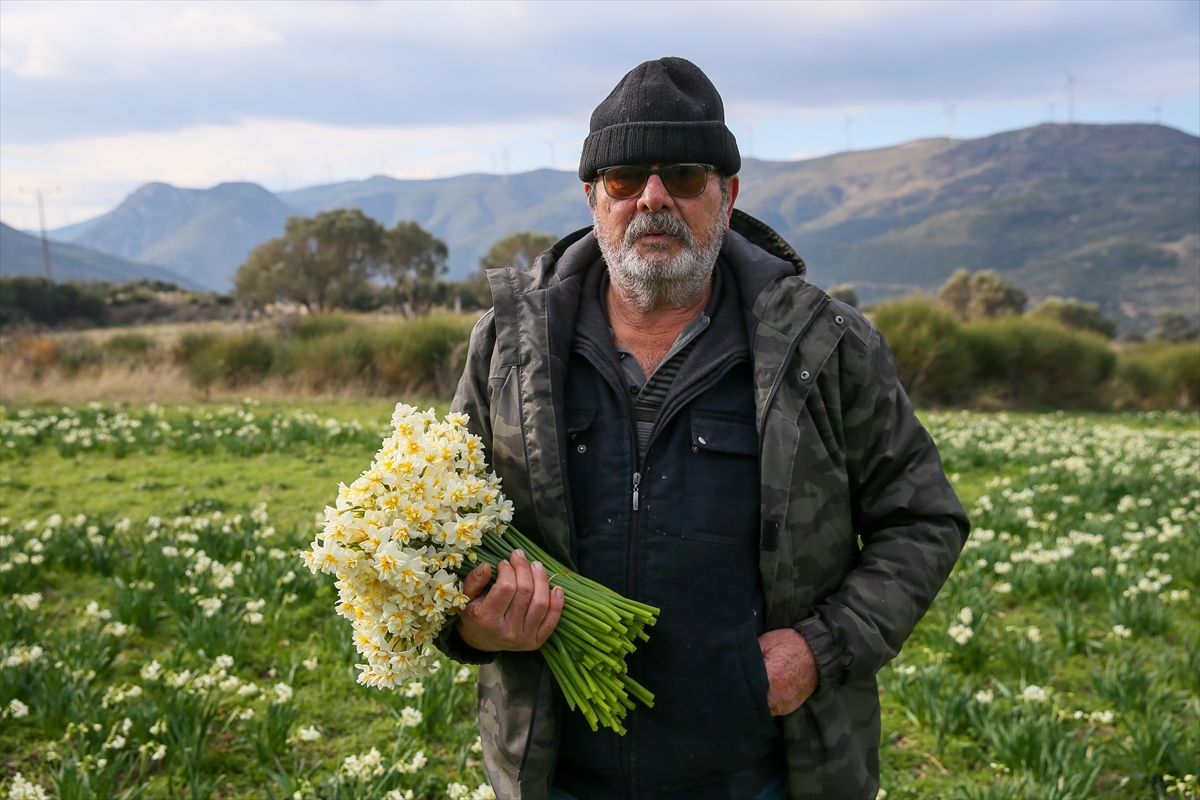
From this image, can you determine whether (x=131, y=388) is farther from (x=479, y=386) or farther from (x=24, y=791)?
(x=479, y=386)

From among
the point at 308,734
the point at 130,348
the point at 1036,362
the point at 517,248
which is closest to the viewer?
the point at 308,734

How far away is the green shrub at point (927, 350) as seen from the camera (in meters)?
22.3

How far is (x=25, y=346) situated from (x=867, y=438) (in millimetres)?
21887

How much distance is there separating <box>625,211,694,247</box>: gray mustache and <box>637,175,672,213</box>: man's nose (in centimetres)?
2

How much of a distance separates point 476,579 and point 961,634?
386cm

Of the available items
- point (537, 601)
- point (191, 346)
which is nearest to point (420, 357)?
point (191, 346)

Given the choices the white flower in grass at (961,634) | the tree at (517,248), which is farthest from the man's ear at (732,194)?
the tree at (517,248)

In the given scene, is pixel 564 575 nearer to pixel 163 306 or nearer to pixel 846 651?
pixel 846 651

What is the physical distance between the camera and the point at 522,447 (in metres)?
2.18

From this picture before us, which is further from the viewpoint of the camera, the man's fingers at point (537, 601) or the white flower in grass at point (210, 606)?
the white flower in grass at point (210, 606)

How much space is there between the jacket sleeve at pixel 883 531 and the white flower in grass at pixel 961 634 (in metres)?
2.87

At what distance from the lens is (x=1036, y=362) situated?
82.3 ft

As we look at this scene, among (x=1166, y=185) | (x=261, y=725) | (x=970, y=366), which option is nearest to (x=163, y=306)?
(x=970, y=366)

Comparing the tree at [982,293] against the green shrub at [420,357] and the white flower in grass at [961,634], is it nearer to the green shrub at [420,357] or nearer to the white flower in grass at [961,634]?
the green shrub at [420,357]
